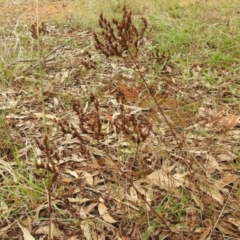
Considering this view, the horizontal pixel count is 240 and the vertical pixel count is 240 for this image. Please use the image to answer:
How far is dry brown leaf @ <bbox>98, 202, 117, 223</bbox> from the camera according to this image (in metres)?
1.48

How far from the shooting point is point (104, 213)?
4.96ft

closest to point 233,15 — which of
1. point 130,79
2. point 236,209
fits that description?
point 130,79

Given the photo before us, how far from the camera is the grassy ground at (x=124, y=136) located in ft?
4.74

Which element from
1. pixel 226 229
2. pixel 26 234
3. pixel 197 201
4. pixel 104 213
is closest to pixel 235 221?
pixel 226 229

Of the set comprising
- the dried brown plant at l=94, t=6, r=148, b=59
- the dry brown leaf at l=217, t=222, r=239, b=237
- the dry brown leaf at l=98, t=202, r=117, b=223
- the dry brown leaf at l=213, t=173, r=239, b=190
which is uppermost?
the dried brown plant at l=94, t=6, r=148, b=59

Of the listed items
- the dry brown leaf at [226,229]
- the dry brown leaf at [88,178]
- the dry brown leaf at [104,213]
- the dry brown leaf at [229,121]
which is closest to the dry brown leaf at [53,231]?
the dry brown leaf at [104,213]

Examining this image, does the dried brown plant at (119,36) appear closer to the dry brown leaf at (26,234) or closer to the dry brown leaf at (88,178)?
the dry brown leaf at (88,178)

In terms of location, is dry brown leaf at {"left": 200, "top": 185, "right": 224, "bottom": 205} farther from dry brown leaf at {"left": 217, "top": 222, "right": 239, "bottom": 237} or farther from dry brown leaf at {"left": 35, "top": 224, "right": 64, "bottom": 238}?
dry brown leaf at {"left": 35, "top": 224, "right": 64, "bottom": 238}

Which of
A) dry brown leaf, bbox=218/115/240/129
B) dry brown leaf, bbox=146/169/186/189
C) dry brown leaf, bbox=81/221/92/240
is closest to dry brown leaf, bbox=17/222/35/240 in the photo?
dry brown leaf, bbox=81/221/92/240

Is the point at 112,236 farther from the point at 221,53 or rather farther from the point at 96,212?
the point at 221,53

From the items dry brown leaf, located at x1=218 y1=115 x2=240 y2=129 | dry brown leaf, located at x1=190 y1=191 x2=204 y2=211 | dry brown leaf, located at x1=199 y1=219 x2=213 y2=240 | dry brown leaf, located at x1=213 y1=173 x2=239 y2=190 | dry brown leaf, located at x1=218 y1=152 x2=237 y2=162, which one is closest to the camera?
dry brown leaf, located at x1=199 y1=219 x2=213 y2=240

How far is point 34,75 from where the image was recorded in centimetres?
274

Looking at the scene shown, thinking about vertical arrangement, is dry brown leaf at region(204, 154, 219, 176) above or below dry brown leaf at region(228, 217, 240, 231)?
above

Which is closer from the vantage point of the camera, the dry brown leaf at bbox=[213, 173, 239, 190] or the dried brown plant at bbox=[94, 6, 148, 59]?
the dried brown plant at bbox=[94, 6, 148, 59]
